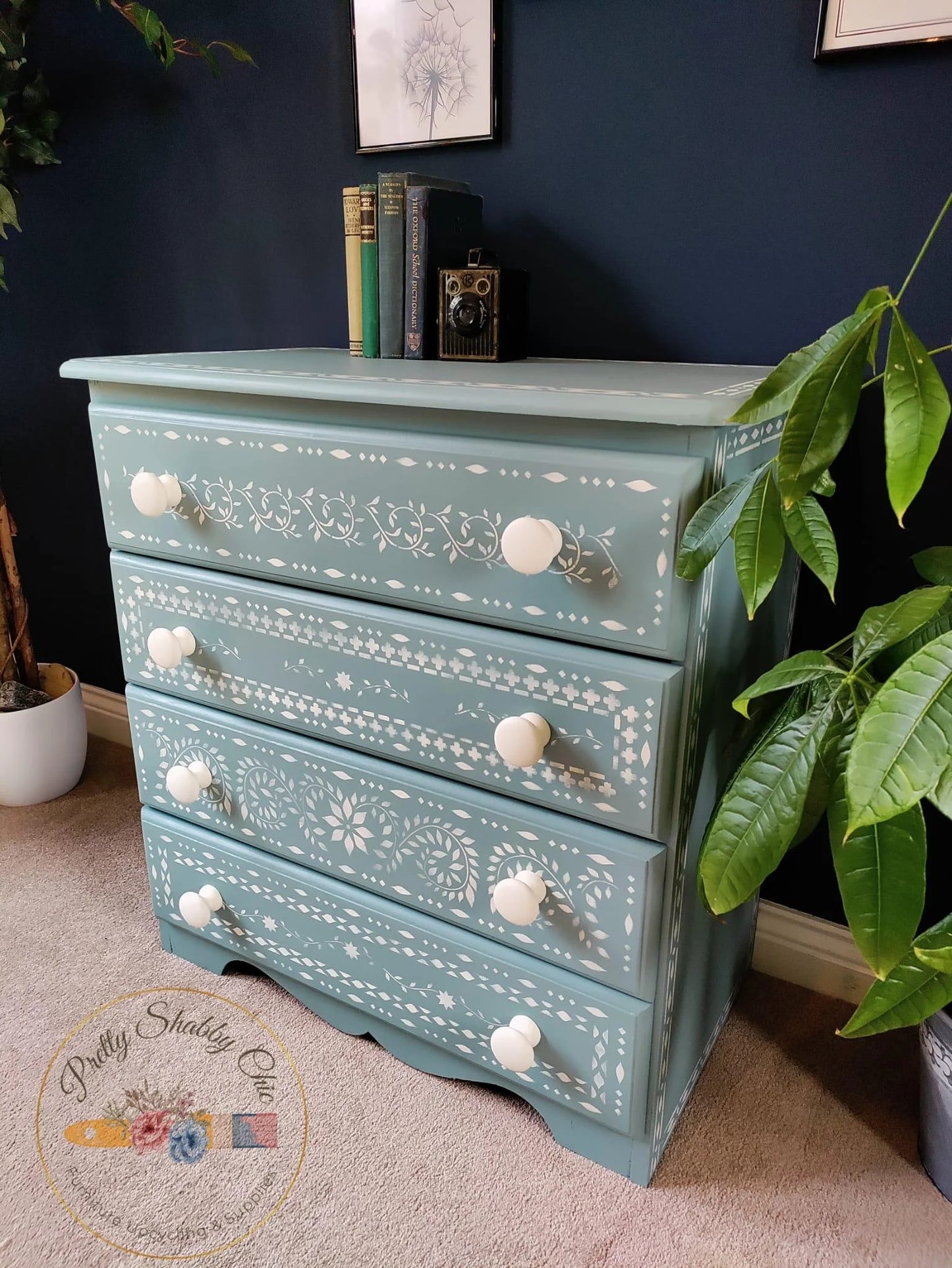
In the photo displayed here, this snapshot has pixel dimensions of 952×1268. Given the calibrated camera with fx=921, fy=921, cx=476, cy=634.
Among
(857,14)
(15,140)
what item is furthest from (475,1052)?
(15,140)

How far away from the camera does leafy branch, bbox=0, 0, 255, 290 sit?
1.43m

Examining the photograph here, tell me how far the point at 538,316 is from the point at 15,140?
1048mm

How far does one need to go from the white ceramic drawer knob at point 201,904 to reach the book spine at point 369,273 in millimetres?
816

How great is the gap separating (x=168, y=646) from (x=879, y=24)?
113 cm

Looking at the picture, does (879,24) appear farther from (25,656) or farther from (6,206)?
(25,656)

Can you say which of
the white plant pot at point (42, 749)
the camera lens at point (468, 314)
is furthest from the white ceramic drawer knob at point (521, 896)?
the white plant pot at point (42, 749)

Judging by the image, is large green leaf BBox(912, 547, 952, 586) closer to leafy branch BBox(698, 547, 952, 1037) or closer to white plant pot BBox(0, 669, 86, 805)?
leafy branch BBox(698, 547, 952, 1037)

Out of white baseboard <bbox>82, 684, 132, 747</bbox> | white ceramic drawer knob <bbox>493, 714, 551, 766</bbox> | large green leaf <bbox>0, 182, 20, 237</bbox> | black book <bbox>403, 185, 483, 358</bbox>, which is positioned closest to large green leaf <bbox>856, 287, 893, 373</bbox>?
white ceramic drawer knob <bbox>493, 714, 551, 766</bbox>

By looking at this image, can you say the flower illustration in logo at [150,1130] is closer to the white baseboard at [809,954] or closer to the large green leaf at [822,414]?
the white baseboard at [809,954]

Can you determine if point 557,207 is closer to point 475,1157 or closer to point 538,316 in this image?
point 538,316

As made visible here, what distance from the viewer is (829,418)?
0.68m

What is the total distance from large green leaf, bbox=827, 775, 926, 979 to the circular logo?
76 centimetres

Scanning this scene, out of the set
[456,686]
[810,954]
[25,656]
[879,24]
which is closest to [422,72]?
[879,24]

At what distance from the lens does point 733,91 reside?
1174 mm
